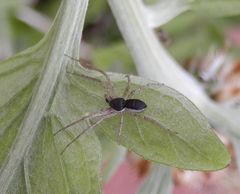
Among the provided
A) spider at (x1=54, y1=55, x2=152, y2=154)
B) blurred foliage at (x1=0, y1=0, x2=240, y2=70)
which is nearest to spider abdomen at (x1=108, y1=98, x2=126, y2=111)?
spider at (x1=54, y1=55, x2=152, y2=154)

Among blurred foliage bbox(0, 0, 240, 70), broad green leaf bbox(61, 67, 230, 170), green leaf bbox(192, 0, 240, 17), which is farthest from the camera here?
blurred foliage bbox(0, 0, 240, 70)

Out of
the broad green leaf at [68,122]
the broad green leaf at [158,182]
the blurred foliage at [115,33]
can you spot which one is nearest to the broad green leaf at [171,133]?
the broad green leaf at [68,122]

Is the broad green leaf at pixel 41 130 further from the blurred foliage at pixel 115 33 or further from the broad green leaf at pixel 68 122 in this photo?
the blurred foliage at pixel 115 33

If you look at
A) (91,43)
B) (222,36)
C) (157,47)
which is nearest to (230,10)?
(157,47)

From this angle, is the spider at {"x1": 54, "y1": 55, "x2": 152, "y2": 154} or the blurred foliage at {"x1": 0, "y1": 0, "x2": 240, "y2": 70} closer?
the spider at {"x1": 54, "y1": 55, "x2": 152, "y2": 154}

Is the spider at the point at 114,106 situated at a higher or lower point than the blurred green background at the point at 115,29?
higher

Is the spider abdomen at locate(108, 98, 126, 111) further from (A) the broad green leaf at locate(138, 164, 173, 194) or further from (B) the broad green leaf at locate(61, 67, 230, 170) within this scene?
(A) the broad green leaf at locate(138, 164, 173, 194)

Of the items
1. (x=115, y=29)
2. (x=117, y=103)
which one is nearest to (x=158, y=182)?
(x=117, y=103)
